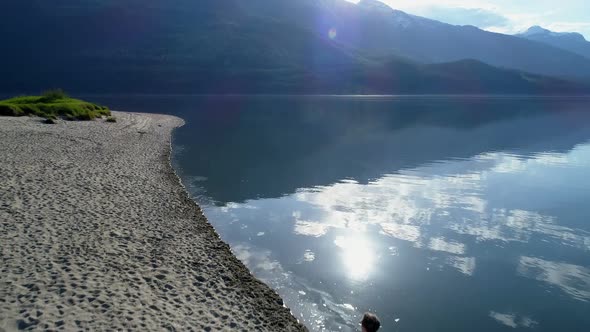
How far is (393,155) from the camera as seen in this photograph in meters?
49.2

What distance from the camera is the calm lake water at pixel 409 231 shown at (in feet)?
47.1

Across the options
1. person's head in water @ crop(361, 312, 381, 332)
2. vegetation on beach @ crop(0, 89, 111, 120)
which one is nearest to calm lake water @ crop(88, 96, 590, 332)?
person's head in water @ crop(361, 312, 381, 332)

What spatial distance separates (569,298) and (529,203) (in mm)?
14988

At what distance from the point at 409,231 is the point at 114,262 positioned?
14231 mm

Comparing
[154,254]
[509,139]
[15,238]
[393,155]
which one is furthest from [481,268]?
[509,139]

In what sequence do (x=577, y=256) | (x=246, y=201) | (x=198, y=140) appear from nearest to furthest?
(x=577, y=256), (x=246, y=201), (x=198, y=140)

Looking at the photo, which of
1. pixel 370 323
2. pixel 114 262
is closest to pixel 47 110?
pixel 114 262

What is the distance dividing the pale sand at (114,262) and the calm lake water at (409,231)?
1.81m

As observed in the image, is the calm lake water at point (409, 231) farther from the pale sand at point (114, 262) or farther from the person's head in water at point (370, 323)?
the person's head in water at point (370, 323)

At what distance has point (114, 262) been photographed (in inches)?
538

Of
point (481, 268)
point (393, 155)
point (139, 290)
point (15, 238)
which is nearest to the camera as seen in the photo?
point (139, 290)

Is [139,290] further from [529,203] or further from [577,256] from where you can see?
[529,203]

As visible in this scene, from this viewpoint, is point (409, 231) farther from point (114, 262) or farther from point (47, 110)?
point (47, 110)

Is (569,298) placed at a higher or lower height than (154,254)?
lower
